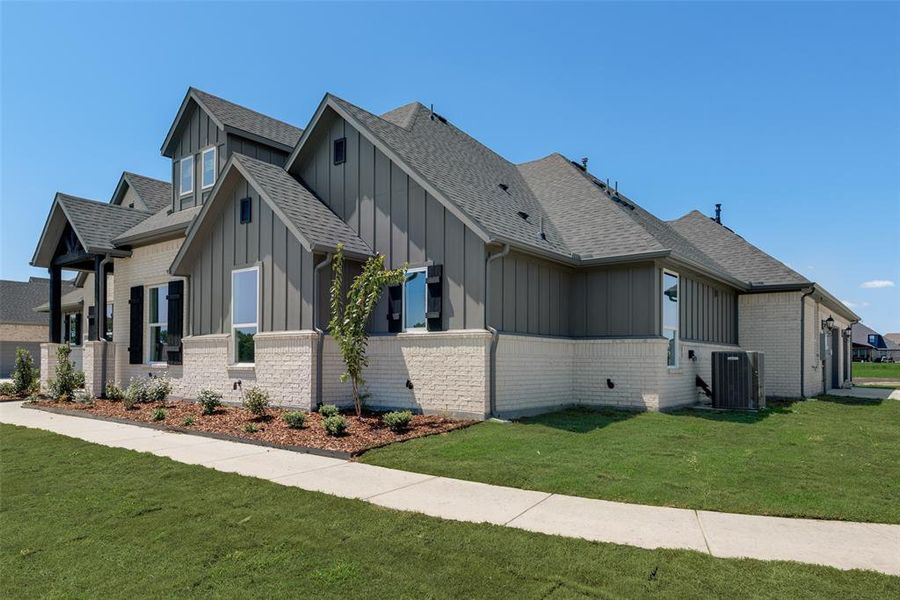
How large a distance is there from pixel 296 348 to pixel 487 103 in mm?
7797

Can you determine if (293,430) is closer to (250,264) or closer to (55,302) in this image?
(250,264)

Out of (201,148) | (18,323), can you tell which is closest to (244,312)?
(201,148)

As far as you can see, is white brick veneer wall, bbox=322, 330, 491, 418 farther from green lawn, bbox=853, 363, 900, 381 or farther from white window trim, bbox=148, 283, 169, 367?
green lawn, bbox=853, 363, 900, 381

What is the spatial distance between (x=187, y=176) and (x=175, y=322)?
17.4 ft

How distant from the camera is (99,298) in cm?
1702

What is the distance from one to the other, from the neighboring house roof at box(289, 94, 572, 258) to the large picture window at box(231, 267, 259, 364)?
3369 millimetres

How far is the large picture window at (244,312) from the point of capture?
13844 mm

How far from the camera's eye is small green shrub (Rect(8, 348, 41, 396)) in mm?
19359

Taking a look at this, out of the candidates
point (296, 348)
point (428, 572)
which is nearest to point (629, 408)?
point (296, 348)

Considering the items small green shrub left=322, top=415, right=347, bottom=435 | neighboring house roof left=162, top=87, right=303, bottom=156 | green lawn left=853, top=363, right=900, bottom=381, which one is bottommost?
green lawn left=853, top=363, right=900, bottom=381

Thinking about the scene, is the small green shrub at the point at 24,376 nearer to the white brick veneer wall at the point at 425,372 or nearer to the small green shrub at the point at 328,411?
the white brick veneer wall at the point at 425,372

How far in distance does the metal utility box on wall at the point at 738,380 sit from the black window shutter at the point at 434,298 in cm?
732

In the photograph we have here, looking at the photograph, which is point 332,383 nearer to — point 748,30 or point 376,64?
point 376,64

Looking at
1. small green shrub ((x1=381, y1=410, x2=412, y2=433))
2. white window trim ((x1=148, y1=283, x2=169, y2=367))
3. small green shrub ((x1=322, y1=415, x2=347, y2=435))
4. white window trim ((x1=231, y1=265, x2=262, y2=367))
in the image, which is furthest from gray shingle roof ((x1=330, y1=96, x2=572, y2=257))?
white window trim ((x1=148, y1=283, x2=169, y2=367))
